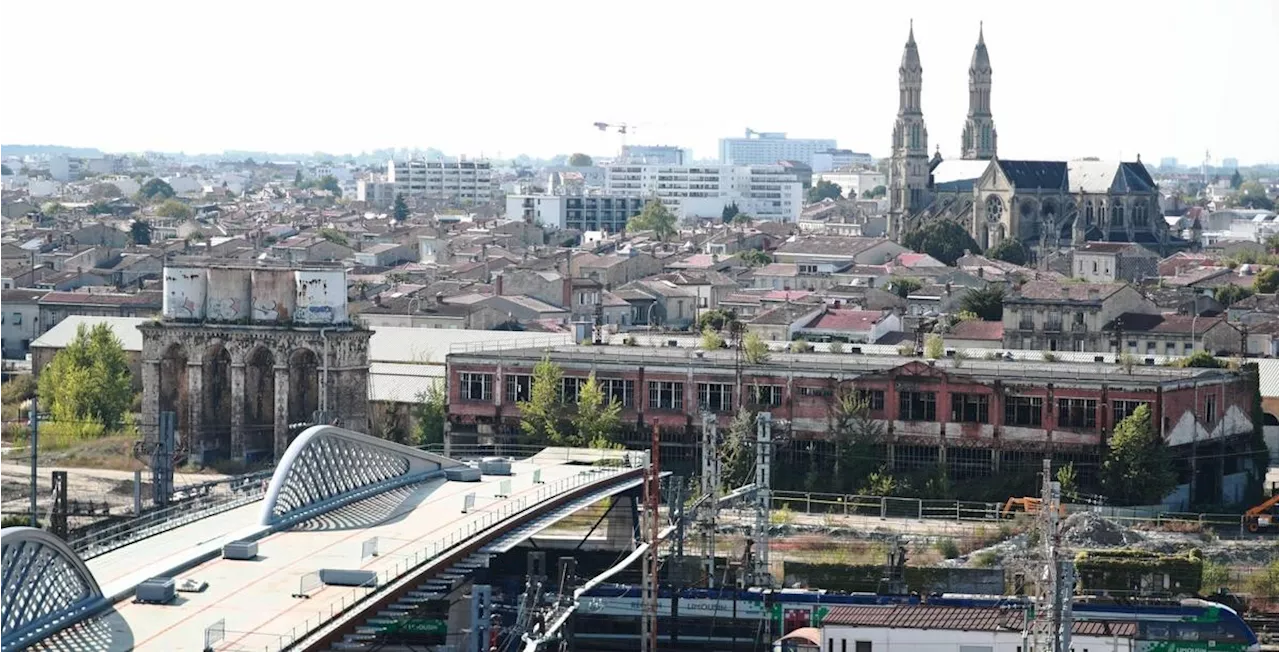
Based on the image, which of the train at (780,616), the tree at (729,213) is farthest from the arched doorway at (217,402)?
the tree at (729,213)

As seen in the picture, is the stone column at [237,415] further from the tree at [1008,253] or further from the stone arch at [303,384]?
the tree at [1008,253]

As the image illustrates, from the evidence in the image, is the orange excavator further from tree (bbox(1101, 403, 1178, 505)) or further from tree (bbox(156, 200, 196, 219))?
tree (bbox(156, 200, 196, 219))

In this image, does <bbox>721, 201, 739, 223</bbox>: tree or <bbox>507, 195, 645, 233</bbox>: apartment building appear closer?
<bbox>507, 195, 645, 233</bbox>: apartment building

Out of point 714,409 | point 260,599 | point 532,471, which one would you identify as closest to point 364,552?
point 260,599

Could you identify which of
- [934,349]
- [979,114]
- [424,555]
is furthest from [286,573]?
[979,114]

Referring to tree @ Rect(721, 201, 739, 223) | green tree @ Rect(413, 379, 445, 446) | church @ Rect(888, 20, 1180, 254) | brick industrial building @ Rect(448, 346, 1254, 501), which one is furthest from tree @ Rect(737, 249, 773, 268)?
tree @ Rect(721, 201, 739, 223)

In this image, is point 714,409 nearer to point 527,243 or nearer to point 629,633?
point 629,633
